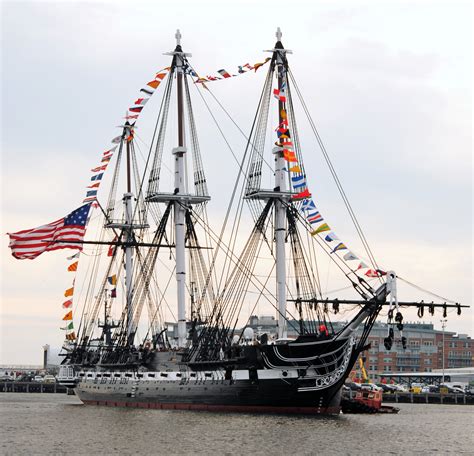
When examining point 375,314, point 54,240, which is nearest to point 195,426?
point 375,314

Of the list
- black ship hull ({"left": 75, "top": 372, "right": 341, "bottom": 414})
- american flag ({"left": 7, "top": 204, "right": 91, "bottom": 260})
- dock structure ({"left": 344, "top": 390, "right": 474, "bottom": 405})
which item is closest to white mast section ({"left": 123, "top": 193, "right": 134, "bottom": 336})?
american flag ({"left": 7, "top": 204, "right": 91, "bottom": 260})

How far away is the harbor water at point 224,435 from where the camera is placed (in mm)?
55719

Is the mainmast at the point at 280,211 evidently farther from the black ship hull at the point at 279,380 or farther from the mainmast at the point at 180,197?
the mainmast at the point at 180,197

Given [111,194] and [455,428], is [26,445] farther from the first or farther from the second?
[111,194]

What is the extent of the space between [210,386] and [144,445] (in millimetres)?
21281

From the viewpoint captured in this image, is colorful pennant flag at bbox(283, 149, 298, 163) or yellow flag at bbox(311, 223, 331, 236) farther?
colorful pennant flag at bbox(283, 149, 298, 163)

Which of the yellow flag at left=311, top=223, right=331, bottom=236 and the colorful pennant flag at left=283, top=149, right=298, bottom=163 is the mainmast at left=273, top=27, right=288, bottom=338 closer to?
the colorful pennant flag at left=283, top=149, right=298, bottom=163

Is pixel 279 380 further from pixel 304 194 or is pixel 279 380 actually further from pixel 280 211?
pixel 280 211

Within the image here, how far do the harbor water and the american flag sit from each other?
14.8m

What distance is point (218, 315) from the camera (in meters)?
83.9

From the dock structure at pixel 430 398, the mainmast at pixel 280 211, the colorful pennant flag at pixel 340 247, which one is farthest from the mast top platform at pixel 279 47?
the dock structure at pixel 430 398

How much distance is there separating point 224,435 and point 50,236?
30850 millimetres

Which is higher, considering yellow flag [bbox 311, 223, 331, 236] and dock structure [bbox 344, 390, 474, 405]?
yellow flag [bbox 311, 223, 331, 236]

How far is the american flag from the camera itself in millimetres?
82250
